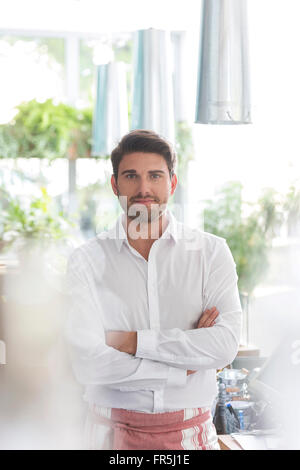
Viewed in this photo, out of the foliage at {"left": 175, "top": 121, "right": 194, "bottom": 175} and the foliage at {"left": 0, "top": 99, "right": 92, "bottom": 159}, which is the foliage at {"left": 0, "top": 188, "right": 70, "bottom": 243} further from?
the foliage at {"left": 0, "top": 99, "right": 92, "bottom": 159}

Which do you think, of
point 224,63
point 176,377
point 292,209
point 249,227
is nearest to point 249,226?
point 249,227

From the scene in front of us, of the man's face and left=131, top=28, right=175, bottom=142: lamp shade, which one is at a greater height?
left=131, top=28, right=175, bottom=142: lamp shade

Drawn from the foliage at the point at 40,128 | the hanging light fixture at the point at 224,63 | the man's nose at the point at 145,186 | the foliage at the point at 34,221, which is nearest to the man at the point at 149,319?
the man's nose at the point at 145,186

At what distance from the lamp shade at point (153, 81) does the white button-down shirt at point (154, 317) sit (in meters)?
0.25

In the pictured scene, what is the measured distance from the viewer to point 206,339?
80 centimetres

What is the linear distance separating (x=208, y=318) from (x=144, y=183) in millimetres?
212

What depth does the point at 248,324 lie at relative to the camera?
1026 millimetres

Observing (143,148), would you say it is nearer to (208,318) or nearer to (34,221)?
(208,318)

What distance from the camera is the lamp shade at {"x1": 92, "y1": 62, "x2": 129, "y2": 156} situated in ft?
4.69

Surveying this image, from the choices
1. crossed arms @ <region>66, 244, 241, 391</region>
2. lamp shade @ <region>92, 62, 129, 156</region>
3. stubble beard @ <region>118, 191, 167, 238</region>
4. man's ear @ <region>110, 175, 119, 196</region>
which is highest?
lamp shade @ <region>92, 62, 129, 156</region>

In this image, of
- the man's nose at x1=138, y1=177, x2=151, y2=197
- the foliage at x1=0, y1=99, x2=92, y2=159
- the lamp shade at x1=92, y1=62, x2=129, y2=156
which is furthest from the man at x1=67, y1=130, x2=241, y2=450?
the foliage at x1=0, y1=99, x2=92, y2=159

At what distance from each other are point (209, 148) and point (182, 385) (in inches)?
22.1
